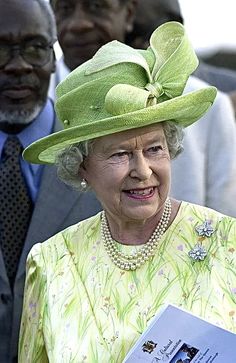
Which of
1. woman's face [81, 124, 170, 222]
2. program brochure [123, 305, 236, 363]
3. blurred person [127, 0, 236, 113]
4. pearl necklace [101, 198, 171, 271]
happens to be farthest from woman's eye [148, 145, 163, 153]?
blurred person [127, 0, 236, 113]

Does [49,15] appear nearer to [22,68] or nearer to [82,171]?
[22,68]

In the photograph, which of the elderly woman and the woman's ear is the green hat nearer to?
the elderly woman

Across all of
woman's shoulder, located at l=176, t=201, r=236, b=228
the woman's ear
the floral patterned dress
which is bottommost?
the floral patterned dress

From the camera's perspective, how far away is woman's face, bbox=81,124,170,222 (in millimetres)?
4148

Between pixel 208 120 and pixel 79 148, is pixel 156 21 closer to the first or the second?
pixel 208 120

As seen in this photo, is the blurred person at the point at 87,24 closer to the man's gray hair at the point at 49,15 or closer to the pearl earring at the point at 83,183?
the man's gray hair at the point at 49,15

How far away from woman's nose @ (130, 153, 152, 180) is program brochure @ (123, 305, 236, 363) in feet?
1.47

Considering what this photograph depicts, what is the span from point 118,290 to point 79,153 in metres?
0.48

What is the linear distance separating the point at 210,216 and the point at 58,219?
3.57 feet

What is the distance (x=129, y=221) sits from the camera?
4320 millimetres

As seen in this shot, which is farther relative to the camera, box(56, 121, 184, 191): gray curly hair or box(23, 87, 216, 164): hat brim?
box(56, 121, 184, 191): gray curly hair

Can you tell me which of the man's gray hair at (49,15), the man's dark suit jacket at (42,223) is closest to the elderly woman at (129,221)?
the man's dark suit jacket at (42,223)

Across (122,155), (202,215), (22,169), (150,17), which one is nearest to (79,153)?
(122,155)

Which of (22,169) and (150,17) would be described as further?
(150,17)
